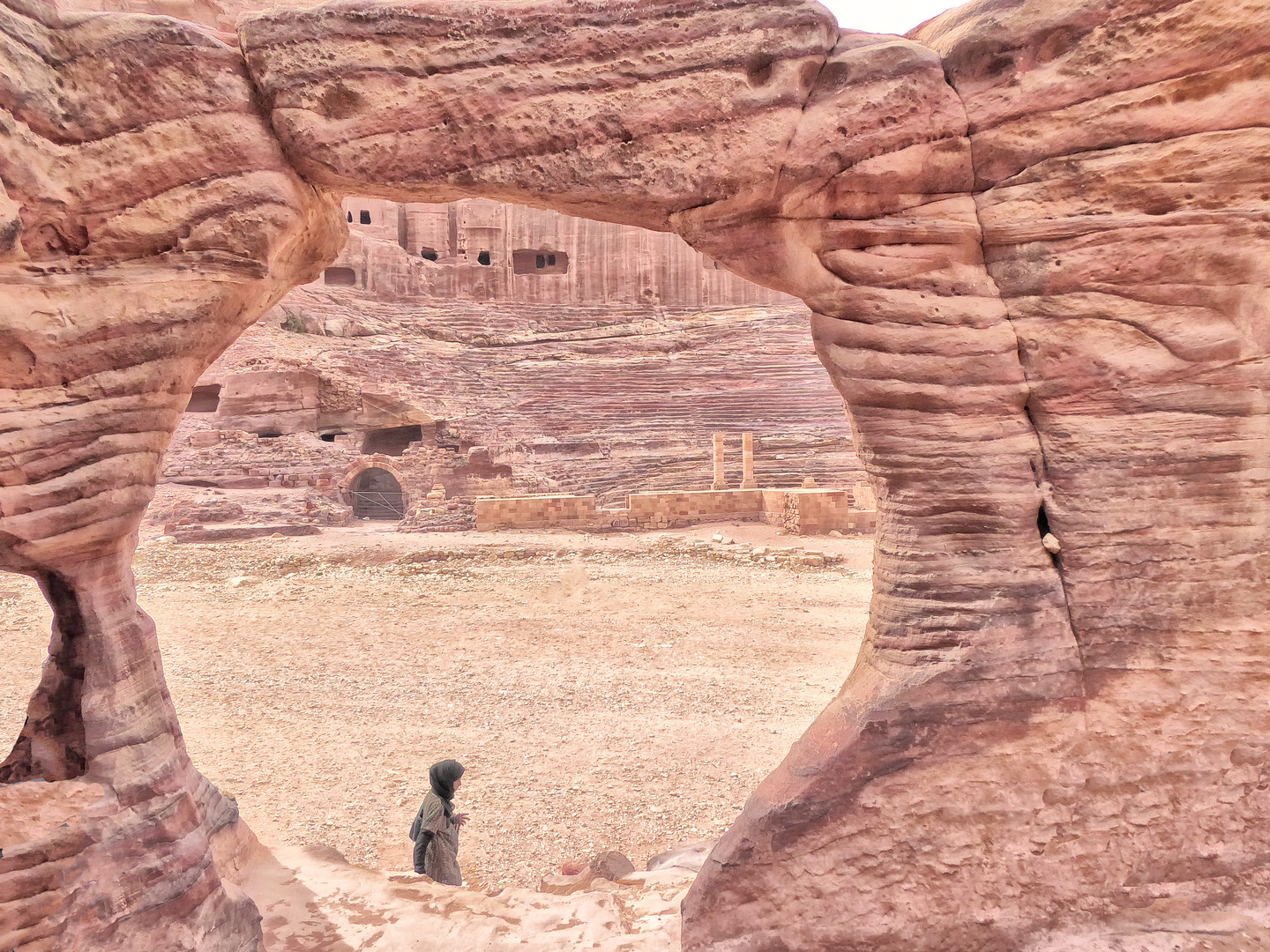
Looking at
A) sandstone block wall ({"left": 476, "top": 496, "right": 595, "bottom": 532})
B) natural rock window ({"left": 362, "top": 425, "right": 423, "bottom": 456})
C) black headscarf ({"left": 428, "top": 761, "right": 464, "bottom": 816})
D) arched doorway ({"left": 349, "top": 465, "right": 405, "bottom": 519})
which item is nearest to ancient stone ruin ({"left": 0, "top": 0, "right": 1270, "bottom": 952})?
black headscarf ({"left": 428, "top": 761, "right": 464, "bottom": 816})

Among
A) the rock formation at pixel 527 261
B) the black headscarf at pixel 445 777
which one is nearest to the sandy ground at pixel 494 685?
the black headscarf at pixel 445 777

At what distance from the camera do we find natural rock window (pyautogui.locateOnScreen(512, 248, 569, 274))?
32.8 m

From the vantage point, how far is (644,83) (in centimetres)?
289

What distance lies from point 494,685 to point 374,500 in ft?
54.4

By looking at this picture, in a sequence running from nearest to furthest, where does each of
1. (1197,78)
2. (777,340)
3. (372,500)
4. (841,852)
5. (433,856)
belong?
1. (1197,78)
2. (841,852)
3. (433,856)
4. (372,500)
5. (777,340)

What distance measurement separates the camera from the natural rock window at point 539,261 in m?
32.8

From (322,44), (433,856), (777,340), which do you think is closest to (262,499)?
(433,856)

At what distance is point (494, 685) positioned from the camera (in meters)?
7.45

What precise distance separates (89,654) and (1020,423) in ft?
12.9

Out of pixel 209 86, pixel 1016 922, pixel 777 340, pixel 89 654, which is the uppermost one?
pixel 777 340

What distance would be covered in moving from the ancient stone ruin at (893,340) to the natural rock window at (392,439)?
2194 cm

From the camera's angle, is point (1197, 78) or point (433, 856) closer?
point (1197, 78)

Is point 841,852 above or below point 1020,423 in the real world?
below

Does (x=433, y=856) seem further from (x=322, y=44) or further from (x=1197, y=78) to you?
(x=1197, y=78)
